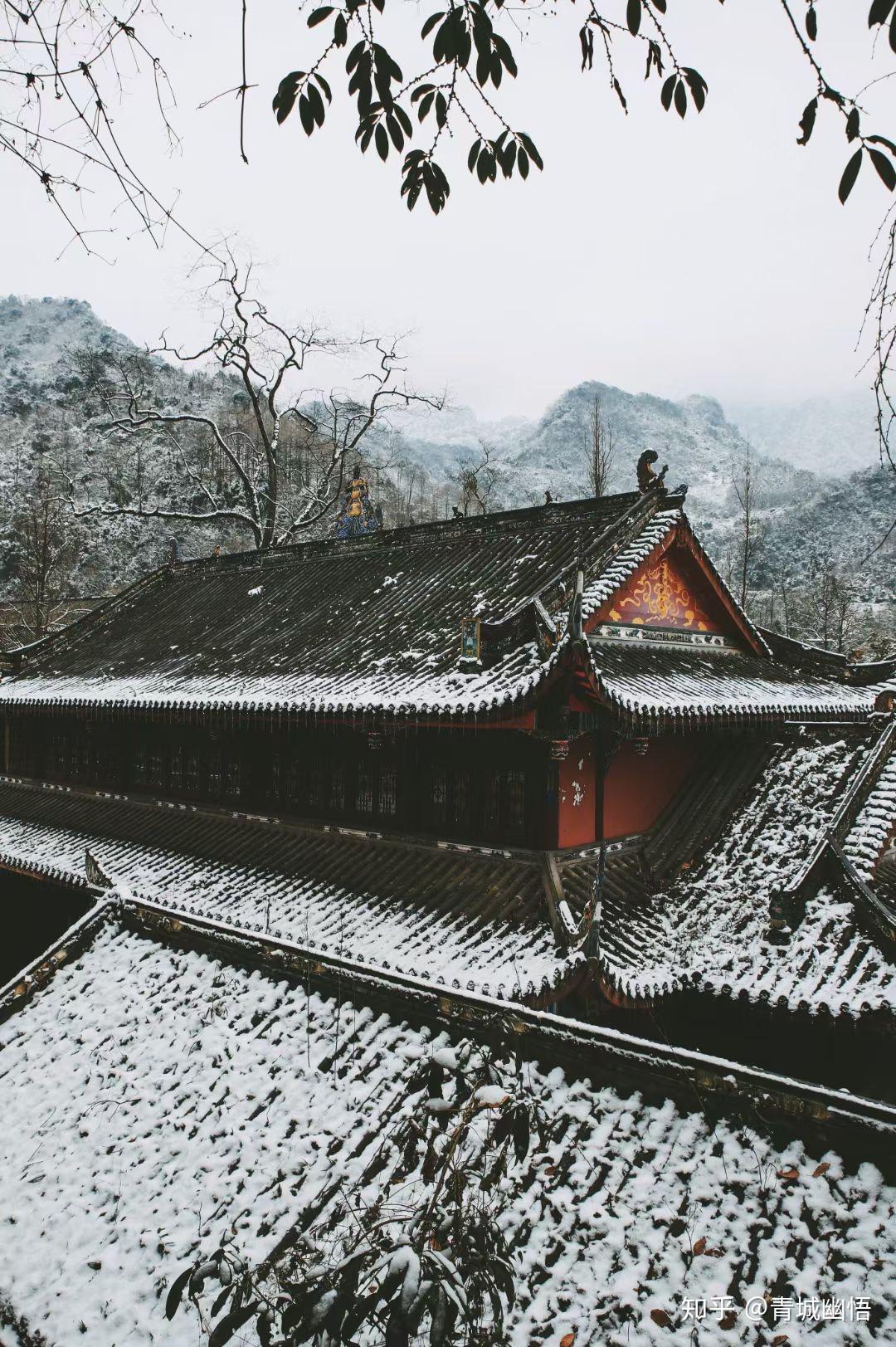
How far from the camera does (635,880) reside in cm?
888

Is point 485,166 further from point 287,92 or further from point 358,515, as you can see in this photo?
point 358,515

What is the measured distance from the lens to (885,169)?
245 cm

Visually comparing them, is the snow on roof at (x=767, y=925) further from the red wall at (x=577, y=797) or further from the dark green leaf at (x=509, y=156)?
the dark green leaf at (x=509, y=156)

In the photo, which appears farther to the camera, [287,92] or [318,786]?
Result: [318,786]

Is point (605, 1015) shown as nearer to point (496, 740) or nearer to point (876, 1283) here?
point (496, 740)

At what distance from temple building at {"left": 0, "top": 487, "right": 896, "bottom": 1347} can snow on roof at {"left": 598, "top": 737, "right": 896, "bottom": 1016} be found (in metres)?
0.04

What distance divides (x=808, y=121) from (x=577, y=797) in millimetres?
6806

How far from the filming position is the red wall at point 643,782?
9.27 m

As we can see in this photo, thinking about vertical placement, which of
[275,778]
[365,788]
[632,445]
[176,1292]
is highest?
[632,445]

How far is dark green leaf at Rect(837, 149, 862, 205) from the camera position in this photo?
247 cm

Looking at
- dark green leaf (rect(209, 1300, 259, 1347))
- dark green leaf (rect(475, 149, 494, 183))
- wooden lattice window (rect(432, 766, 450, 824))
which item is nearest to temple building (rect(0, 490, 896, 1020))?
wooden lattice window (rect(432, 766, 450, 824))

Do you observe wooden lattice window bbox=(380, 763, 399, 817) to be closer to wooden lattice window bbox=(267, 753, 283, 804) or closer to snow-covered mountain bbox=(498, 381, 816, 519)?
wooden lattice window bbox=(267, 753, 283, 804)

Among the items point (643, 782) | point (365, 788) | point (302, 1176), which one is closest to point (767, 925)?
point (643, 782)

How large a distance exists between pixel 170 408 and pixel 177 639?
190 feet
